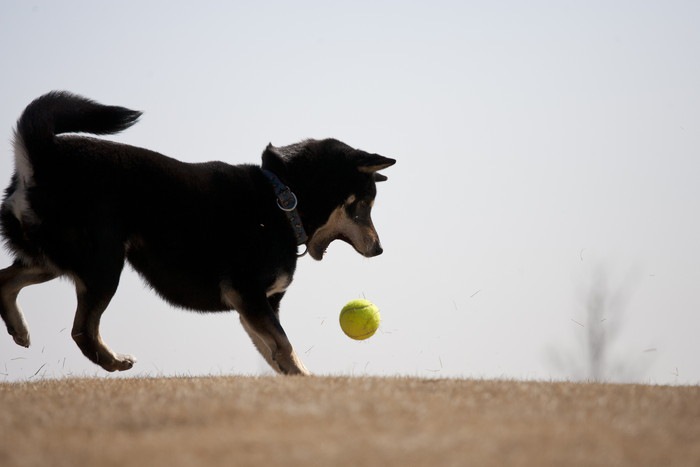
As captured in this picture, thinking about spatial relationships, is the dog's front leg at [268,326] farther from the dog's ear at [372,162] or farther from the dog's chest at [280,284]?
the dog's ear at [372,162]

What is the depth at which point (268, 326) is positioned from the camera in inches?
238

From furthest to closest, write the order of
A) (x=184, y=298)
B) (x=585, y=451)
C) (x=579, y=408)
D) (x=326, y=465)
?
(x=184, y=298) → (x=579, y=408) → (x=585, y=451) → (x=326, y=465)

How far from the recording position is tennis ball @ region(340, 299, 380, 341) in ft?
22.6

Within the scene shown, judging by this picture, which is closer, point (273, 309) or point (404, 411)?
point (404, 411)

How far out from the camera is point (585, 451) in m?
3.02

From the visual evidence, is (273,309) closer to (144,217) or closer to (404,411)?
(144,217)

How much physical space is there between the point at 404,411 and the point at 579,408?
0.89 meters

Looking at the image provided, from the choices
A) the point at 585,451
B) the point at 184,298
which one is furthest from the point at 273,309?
the point at 585,451

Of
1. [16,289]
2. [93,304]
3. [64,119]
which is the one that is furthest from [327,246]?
[16,289]

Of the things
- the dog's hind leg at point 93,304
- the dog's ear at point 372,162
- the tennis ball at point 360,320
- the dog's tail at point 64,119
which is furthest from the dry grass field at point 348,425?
the dog's ear at point 372,162

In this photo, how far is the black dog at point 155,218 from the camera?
18.6ft

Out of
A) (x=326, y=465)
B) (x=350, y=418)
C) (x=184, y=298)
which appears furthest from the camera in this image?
(x=184, y=298)

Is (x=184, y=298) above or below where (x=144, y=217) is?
below

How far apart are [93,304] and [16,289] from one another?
2.87ft
